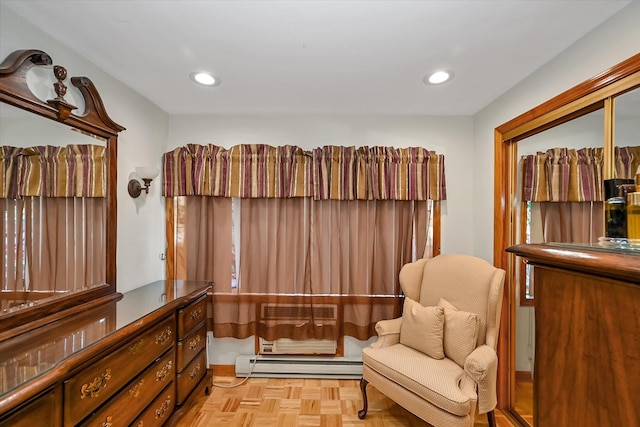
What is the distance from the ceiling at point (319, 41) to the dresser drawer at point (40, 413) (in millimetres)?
1618

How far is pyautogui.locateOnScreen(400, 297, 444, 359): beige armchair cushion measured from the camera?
6.64ft

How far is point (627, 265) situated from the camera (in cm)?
48

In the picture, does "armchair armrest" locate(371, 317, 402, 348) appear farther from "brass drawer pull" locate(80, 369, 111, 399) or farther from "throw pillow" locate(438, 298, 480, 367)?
"brass drawer pull" locate(80, 369, 111, 399)

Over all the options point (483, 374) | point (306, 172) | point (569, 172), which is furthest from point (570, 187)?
point (306, 172)

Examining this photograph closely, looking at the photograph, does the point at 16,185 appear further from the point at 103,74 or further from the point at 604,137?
the point at 604,137

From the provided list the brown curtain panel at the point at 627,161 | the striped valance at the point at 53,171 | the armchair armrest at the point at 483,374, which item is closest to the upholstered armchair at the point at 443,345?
the armchair armrest at the point at 483,374

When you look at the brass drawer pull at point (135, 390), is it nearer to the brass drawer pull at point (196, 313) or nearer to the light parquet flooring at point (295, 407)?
the brass drawer pull at point (196, 313)

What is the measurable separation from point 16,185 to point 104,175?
0.54 m

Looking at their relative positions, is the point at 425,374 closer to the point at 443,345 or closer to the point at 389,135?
the point at 443,345

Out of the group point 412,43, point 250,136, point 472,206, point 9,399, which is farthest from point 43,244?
point 472,206

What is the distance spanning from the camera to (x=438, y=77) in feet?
6.38

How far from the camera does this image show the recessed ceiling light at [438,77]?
74.6 inches

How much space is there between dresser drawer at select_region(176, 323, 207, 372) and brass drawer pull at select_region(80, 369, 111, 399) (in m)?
0.65

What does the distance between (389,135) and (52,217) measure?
8.11 feet
